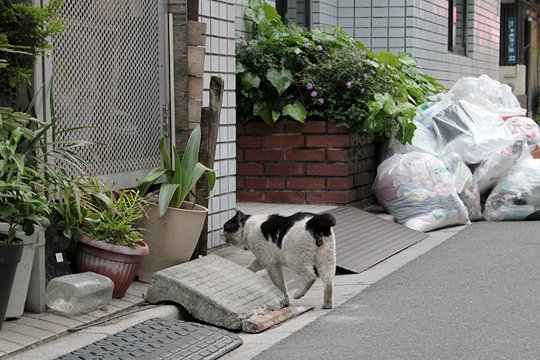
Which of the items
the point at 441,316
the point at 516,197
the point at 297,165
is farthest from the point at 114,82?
the point at 516,197

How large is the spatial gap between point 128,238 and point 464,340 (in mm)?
2324

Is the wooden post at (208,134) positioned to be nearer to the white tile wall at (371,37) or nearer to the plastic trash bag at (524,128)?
the white tile wall at (371,37)

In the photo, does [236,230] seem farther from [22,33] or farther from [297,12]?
[297,12]

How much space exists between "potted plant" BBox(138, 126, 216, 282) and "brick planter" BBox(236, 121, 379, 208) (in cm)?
373

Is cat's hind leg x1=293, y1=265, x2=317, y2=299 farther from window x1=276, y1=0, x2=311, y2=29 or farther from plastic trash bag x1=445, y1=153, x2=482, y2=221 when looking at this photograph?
window x1=276, y1=0, x2=311, y2=29

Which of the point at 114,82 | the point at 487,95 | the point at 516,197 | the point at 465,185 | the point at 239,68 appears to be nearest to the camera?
the point at 114,82

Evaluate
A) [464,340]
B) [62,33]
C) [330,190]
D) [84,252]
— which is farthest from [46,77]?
[330,190]

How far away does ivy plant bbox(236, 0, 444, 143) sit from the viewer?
1032 cm

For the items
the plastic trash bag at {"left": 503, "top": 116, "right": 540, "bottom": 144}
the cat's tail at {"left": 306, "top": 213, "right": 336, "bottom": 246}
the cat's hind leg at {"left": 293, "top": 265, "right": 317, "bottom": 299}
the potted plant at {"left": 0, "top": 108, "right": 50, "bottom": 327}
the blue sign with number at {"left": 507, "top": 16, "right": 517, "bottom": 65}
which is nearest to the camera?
the potted plant at {"left": 0, "top": 108, "right": 50, "bottom": 327}

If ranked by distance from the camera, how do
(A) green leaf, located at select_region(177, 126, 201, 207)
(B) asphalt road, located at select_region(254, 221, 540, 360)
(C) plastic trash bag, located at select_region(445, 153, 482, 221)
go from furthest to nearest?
(C) plastic trash bag, located at select_region(445, 153, 482, 221), (A) green leaf, located at select_region(177, 126, 201, 207), (B) asphalt road, located at select_region(254, 221, 540, 360)

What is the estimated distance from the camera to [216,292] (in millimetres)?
6082

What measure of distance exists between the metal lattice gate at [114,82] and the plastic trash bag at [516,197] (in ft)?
17.1

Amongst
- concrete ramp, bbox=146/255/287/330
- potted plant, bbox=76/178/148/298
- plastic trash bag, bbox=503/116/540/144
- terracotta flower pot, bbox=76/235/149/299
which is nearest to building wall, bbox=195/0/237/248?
concrete ramp, bbox=146/255/287/330

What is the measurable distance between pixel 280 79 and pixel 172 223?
3.94 metres
